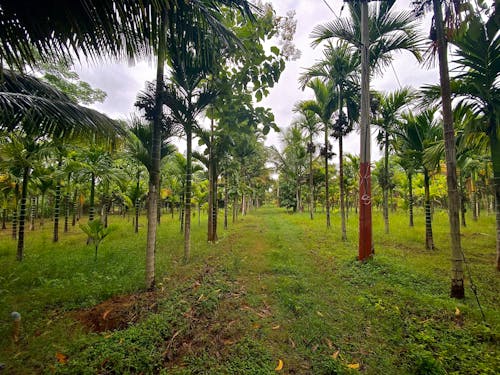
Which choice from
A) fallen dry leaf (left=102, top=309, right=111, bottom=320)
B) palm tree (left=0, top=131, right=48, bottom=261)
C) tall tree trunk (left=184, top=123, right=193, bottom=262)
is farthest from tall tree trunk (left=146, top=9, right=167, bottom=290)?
palm tree (left=0, top=131, right=48, bottom=261)

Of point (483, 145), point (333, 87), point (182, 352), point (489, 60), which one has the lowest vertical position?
point (182, 352)

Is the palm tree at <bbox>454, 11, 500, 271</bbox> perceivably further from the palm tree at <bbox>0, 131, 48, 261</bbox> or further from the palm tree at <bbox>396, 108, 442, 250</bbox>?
the palm tree at <bbox>0, 131, 48, 261</bbox>

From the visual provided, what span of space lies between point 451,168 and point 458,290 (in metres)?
2.08

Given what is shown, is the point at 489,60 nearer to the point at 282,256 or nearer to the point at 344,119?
the point at 344,119

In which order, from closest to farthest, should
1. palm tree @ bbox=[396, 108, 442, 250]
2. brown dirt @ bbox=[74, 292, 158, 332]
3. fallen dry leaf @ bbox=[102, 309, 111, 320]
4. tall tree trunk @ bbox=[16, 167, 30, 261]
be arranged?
brown dirt @ bbox=[74, 292, 158, 332]
fallen dry leaf @ bbox=[102, 309, 111, 320]
tall tree trunk @ bbox=[16, 167, 30, 261]
palm tree @ bbox=[396, 108, 442, 250]

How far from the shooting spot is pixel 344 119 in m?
8.70

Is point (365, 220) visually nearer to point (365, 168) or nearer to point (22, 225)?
point (365, 168)

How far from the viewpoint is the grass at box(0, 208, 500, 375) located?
7.78 ft

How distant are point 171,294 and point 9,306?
2.58m

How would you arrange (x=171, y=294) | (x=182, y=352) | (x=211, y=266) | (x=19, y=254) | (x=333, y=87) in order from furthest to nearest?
(x=333, y=87) → (x=19, y=254) → (x=211, y=266) → (x=171, y=294) → (x=182, y=352)

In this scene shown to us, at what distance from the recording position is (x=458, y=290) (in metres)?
3.66

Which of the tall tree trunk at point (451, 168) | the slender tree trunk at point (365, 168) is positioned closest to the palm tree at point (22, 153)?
the slender tree trunk at point (365, 168)

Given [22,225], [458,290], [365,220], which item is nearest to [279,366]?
[458,290]

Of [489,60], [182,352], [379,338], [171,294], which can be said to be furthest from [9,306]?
[489,60]
